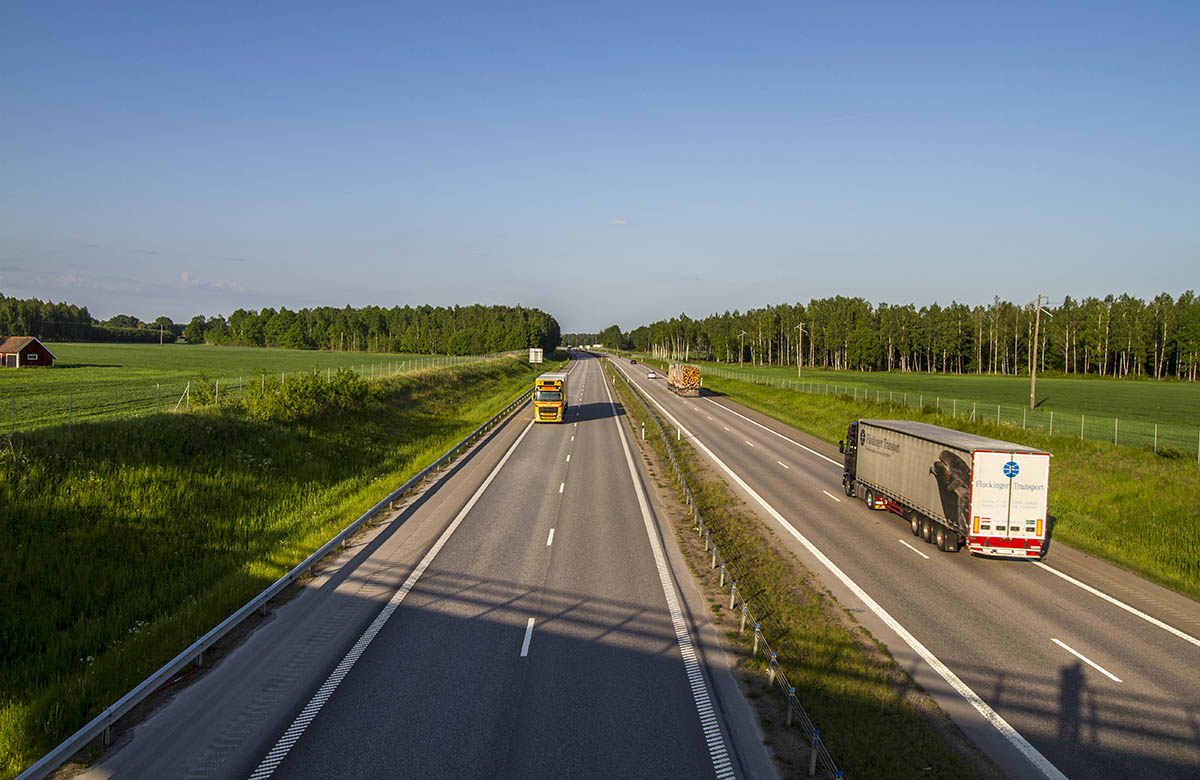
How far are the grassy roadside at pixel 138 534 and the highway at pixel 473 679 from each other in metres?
1.48

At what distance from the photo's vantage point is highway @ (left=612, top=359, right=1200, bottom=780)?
9734 mm

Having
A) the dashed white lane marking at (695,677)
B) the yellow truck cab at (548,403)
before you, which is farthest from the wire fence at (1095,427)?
the yellow truck cab at (548,403)

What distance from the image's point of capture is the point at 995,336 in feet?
441

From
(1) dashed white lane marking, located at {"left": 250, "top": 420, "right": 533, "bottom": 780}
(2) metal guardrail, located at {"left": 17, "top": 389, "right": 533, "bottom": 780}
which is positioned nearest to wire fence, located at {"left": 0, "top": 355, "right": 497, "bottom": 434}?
(2) metal guardrail, located at {"left": 17, "top": 389, "right": 533, "bottom": 780}

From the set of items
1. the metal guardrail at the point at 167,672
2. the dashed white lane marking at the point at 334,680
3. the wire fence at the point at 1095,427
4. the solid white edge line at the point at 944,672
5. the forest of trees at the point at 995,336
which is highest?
the forest of trees at the point at 995,336

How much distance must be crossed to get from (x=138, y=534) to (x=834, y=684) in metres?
18.6

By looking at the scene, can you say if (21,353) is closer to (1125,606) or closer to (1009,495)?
(1009,495)

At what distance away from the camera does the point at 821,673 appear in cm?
1145

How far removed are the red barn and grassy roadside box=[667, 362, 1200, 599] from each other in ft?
296

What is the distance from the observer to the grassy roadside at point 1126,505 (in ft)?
62.1

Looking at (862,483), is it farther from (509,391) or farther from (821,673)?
(509,391)

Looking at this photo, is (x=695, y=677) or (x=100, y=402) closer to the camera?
(x=695, y=677)

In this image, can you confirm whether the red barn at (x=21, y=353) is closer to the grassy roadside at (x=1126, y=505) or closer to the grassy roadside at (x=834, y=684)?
the grassy roadside at (x=834, y=684)

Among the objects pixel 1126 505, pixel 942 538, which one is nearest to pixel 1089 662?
pixel 942 538
